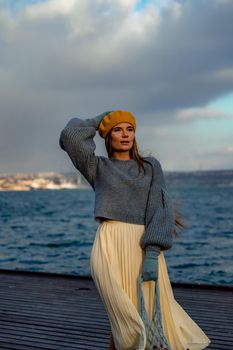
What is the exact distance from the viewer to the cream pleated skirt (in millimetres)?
2709

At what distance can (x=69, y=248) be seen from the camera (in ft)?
64.5

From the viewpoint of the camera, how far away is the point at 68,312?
4.84 m

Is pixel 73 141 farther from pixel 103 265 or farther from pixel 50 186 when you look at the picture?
pixel 50 186

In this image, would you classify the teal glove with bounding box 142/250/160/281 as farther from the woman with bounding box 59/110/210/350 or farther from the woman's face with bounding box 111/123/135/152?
the woman's face with bounding box 111/123/135/152

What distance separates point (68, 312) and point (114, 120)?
8.54 ft

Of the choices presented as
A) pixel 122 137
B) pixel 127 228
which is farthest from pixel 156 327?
pixel 122 137

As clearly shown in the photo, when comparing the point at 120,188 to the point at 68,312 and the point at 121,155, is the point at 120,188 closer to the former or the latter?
the point at 121,155

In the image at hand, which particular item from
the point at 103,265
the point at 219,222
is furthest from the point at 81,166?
the point at 219,222

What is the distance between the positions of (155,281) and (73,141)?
0.90 m

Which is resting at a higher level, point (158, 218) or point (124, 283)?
point (158, 218)

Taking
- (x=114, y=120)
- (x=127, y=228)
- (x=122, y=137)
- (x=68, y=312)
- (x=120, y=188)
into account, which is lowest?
(x=68, y=312)

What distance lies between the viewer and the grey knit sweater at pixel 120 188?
9.17 feet

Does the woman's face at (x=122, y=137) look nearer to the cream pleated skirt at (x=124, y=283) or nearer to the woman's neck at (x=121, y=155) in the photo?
the woman's neck at (x=121, y=155)

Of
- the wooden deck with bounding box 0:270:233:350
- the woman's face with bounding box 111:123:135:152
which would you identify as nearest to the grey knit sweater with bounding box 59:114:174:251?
the woman's face with bounding box 111:123:135:152
